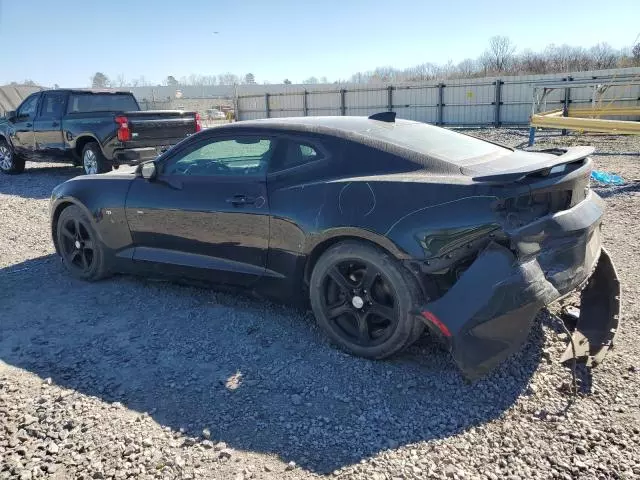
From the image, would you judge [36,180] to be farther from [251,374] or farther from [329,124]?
[251,374]

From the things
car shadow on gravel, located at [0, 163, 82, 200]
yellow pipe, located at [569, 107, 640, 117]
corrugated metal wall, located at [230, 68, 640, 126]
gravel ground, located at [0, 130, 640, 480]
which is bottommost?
gravel ground, located at [0, 130, 640, 480]

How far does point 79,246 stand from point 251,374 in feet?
8.85

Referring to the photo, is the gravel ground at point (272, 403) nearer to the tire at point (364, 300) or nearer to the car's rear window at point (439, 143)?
the tire at point (364, 300)

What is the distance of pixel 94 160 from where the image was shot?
10.6m

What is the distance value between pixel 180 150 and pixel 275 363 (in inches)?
80.7

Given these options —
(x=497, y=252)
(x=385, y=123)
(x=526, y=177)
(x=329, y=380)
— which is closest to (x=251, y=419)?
(x=329, y=380)

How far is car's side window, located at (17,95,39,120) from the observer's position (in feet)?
38.4

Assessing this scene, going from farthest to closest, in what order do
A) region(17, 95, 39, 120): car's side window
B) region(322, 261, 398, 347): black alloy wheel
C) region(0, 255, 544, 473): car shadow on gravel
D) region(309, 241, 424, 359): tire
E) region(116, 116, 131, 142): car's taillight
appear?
region(17, 95, 39, 120): car's side window
region(116, 116, 131, 142): car's taillight
region(322, 261, 398, 347): black alloy wheel
region(309, 241, 424, 359): tire
region(0, 255, 544, 473): car shadow on gravel

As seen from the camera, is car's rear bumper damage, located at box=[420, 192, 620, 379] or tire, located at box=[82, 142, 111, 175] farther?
tire, located at box=[82, 142, 111, 175]

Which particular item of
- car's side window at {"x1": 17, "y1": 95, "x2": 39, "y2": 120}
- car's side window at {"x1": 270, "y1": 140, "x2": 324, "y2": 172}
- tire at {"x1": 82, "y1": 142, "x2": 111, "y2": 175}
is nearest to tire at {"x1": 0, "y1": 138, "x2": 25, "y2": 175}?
car's side window at {"x1": 17, "y1": 95, "x2": 39, "y2": 120}

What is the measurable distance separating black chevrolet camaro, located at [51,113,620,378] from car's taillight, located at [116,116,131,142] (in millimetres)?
6011

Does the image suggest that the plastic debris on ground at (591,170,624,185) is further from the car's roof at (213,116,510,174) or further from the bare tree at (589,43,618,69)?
the bare tree at (589,43,618,69)

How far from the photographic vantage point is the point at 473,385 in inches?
126

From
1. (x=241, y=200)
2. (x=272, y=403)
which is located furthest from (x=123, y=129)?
(x=272, y=403)
